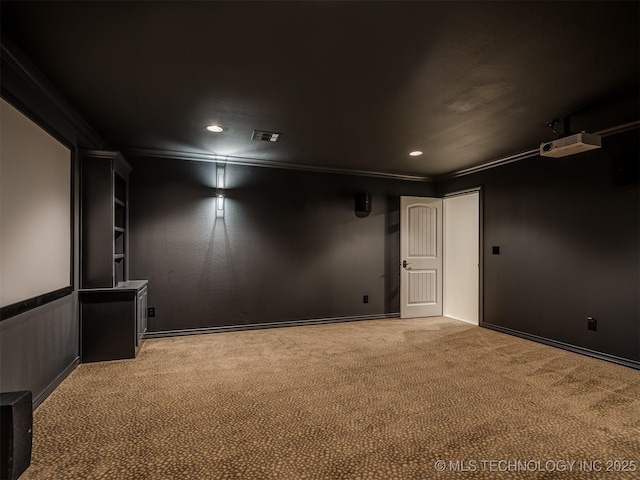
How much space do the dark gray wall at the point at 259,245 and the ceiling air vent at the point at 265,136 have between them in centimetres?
112

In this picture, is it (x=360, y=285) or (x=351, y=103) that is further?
(x=360, y=285)

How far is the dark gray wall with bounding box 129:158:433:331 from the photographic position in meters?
4.58

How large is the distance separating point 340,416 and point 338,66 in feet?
8.15

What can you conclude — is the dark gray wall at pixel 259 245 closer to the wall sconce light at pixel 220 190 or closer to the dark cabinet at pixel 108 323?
the wall sconce light at pixel 220 190

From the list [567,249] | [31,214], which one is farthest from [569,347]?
[31,214]

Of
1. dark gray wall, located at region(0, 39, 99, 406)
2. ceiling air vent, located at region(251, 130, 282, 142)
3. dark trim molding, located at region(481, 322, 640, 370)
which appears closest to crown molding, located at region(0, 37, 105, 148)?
dark gray wall, located at region(0, 39, 99, 406)

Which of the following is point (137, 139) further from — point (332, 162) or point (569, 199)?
point (569, 199)

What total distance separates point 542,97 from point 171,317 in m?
4.82

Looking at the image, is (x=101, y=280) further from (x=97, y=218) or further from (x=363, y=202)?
(x=363, y=202)

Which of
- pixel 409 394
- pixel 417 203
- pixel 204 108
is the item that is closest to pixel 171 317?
pixel 204 108

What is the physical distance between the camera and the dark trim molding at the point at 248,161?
4.51 meters

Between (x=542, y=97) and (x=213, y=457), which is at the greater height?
(x=542, y=97)

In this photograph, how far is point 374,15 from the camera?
6.02ft

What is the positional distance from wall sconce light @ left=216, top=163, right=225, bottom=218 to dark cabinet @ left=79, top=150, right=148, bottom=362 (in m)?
1.39
